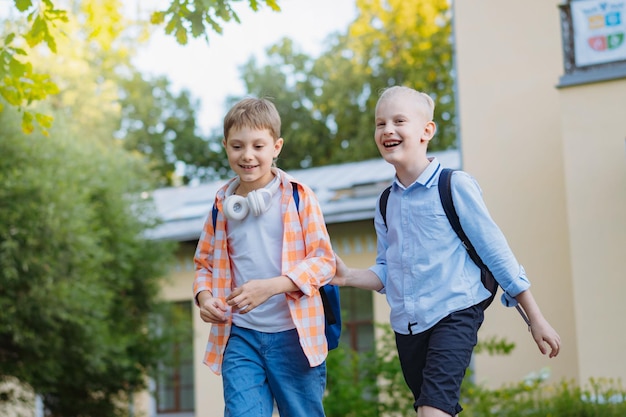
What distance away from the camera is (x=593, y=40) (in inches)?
447

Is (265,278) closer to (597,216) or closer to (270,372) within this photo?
(270,372)

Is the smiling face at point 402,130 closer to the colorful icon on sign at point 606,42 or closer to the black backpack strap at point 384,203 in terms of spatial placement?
the black backpack strap at point 384,203

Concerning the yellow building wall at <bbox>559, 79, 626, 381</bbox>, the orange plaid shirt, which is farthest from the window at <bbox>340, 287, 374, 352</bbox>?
the orange plaid shirt

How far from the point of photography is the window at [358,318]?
58.3 ft

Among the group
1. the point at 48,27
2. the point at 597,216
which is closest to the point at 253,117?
the point at 48,27

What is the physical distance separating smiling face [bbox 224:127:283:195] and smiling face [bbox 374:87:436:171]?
1.63 feet

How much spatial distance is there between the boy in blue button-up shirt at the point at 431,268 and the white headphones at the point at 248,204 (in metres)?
0.55

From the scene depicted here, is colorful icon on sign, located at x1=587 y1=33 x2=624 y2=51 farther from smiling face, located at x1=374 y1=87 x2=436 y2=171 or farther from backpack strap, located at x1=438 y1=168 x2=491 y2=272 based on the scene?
backpack strap, located at x1=438 y1=168 x2=491 y2=272

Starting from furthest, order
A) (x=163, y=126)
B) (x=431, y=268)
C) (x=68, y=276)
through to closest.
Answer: (x=163, y=126), (x=68, y=276), (x=431, y=268)

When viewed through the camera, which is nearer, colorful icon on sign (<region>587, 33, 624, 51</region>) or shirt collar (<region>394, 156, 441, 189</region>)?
shirt collar (<region>394, 156, 441, 189</region>)

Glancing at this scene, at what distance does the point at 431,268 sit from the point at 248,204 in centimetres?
85

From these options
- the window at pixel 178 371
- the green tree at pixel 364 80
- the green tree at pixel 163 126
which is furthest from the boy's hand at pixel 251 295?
the green tree at pixel 163 126

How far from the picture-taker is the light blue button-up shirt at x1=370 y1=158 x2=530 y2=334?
392 cm

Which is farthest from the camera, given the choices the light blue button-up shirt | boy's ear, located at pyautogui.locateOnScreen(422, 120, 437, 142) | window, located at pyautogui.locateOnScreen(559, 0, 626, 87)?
window, located at pyautogui.locateOnScreen(559, 0, 626, 87)
